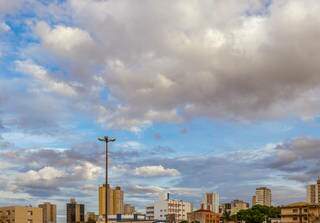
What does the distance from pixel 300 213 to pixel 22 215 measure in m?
81.8

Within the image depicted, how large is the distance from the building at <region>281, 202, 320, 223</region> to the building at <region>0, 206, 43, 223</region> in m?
74.1

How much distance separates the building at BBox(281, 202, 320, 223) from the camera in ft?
465

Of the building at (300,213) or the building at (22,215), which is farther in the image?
the building at (22,215)

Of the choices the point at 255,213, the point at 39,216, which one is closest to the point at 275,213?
the point at 255,213

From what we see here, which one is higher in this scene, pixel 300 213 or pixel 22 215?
pixel 300 213

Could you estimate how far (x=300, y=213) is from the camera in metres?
144

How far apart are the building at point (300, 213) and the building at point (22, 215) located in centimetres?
7407

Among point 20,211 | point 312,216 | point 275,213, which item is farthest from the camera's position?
point 275,213

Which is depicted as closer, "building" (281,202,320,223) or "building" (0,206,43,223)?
"building" (281,202,320,223)

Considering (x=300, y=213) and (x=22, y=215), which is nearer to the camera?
(x=300, y=213)

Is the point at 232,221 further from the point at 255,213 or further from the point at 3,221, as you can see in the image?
the point at 3,221

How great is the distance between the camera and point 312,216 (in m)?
141

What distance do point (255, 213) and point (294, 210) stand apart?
20661 millimetres

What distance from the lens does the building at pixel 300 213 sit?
141800 mm
